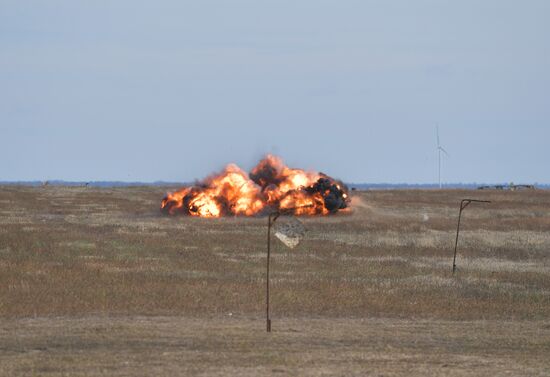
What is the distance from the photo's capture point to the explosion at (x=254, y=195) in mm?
78312

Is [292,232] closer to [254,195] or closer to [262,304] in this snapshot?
[262,304]

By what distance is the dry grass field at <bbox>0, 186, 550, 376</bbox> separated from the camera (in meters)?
19.1

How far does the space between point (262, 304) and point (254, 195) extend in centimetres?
5137

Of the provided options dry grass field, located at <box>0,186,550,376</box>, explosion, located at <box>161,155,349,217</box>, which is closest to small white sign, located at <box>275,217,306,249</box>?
dry grass field, located at <box>0,186,550,376</box>

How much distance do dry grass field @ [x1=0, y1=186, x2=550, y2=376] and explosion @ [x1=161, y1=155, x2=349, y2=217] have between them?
63.0 feet

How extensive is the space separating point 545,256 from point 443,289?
51.5ft

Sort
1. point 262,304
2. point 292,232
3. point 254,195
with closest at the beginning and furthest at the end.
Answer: point 292,232
point 262,304
point 254,195

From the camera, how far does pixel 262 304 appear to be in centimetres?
2822

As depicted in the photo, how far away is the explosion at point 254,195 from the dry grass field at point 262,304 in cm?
1921

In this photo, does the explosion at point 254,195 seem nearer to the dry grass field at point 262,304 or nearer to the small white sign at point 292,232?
the dry grass field at point 262,304

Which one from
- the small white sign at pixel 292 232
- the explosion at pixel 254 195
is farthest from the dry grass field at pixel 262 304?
the explosion at pixel 254 195

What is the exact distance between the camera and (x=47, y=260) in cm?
3988

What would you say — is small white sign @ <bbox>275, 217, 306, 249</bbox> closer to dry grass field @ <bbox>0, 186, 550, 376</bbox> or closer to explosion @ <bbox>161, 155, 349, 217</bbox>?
dry grass field @ <bbox>0, 186, 550, 376</bbox>

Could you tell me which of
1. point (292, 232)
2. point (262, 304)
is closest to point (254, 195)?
point (262, 304)
